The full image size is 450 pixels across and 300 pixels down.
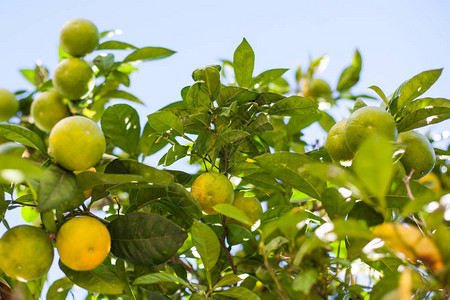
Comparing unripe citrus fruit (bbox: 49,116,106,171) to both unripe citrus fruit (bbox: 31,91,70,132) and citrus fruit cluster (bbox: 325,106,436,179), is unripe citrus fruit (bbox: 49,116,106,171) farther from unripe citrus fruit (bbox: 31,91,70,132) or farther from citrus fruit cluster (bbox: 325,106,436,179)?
citrus fruit cluster (bbox: 325,106,436,179)

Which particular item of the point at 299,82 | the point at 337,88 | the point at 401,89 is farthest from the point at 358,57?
the point at 401,89

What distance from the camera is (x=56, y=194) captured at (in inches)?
38.3

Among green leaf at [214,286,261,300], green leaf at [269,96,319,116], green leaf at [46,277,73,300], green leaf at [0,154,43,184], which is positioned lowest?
green leaf at [46,277,73,300]

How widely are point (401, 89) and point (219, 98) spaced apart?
634 mm

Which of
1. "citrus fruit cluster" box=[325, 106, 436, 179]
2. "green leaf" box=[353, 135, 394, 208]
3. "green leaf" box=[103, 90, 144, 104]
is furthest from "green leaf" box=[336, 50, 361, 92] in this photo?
"green leaf" box=[353, 135, 394, 208]

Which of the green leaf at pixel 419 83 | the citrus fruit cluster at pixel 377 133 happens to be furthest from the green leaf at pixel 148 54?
the green leaf at pixel 419 83

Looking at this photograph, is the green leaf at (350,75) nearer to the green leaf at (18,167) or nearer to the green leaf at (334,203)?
the green leaf at (334,203)

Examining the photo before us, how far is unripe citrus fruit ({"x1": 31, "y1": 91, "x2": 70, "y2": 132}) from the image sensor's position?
1.61m

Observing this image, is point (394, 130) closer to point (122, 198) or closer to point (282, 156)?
point (282, 156)

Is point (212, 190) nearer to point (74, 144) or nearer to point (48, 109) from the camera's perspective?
point (74, 144)

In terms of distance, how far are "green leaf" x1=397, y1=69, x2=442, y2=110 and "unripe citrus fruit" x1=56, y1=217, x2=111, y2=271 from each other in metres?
1.07

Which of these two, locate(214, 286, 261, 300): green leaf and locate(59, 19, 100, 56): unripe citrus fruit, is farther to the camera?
locate(59, 19, 100, 56): unripe citrus fruit

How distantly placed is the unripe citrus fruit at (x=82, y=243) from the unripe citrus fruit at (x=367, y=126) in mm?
780

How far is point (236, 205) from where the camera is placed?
1460 mm
